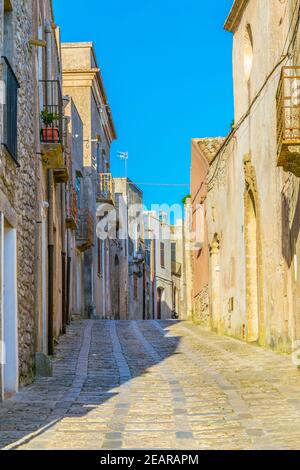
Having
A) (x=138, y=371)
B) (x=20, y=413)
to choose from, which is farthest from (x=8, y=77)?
(x=138, y=371)

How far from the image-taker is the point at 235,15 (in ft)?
68.2

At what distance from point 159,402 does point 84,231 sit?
20212 millimetres

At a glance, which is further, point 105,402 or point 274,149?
point 274,149

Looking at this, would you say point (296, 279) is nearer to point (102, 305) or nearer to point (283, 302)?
point (283, 302)

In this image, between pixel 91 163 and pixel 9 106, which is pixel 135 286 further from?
pixel 9 106

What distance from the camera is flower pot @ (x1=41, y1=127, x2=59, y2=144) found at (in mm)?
15258

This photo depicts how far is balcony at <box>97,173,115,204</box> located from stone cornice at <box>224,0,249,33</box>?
45.2 ft

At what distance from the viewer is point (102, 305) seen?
35.8 meters

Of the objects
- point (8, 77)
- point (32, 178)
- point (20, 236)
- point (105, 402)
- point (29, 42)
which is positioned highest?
point (29, 42)

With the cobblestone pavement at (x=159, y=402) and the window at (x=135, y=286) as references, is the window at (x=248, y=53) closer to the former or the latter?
the cobblestone pavement at (x=159, y=402)

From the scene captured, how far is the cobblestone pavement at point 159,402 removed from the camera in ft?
24.4

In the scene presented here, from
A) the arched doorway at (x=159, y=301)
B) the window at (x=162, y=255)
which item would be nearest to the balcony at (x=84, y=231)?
the window at (x=162, y=255)

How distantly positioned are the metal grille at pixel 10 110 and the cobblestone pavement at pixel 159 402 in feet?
10.2

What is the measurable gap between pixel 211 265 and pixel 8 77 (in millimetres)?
15293
